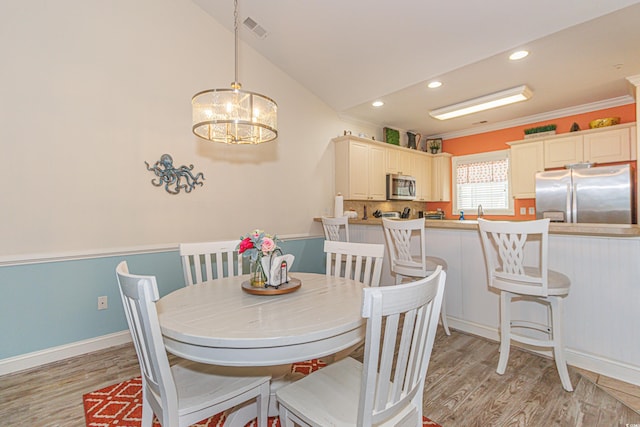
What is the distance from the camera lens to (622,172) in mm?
3607

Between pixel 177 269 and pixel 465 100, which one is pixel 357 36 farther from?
pixel 177 269

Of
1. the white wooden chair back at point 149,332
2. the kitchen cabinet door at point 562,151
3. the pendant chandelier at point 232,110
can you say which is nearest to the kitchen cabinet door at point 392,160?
the kitchen cabinet door at point 562,151

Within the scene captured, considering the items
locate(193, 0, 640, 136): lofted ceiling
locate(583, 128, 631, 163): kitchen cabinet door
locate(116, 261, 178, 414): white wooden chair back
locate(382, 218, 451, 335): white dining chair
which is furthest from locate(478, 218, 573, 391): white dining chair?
locate(583, 128, 631, 163): kitchen cabinet door

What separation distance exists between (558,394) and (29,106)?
169 inches

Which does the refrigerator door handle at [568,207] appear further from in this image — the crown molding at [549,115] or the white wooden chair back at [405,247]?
the white wooden chair back at [405,247]

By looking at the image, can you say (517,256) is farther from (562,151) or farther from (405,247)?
(562,151)

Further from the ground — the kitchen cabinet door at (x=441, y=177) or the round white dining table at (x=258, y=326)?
the kitchen cabinet door at (x=441, y=177)

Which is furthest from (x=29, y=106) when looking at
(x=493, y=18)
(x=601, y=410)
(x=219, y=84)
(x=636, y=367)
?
(x=636, y=367)

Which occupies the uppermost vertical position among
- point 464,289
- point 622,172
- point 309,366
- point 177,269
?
point 622,172

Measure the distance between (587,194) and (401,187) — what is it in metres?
2.44

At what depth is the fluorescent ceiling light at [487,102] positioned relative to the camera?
3.56m

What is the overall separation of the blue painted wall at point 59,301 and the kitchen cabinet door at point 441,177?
16.5ft

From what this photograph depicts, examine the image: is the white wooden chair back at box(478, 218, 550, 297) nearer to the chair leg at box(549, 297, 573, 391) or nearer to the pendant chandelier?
the chair leg at box(549, 297, 573, 391)

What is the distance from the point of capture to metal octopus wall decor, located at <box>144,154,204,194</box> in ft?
9.48
